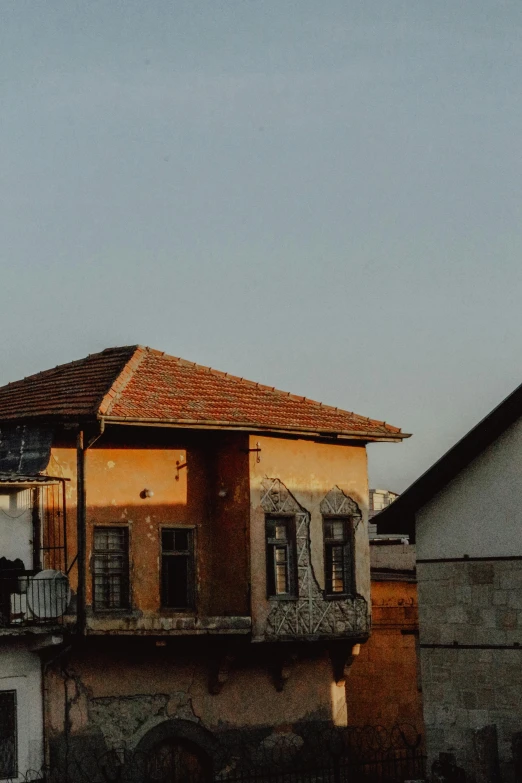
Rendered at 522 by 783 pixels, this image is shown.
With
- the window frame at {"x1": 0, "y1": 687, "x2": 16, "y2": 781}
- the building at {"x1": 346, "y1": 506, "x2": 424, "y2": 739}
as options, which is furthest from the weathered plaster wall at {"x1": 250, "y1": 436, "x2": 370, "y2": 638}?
the window frame at {"x1": 0, "y1": 687, "x2": 16, "y2": 781}

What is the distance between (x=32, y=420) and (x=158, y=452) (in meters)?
2.37

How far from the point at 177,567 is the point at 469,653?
6.70 meters

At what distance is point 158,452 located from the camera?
2438 cm

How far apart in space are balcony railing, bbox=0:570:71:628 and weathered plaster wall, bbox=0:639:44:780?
0.49m

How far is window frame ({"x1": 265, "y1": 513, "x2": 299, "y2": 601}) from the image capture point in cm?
2467

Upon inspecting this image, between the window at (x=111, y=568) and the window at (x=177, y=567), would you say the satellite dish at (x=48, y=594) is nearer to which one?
the window at (x=111, y=568)

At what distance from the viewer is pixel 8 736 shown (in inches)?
870

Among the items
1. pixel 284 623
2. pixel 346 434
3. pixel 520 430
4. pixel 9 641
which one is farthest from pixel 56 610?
pixel 520 430

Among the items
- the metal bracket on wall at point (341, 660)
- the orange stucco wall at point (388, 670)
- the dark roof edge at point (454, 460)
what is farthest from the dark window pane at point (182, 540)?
the orange stucco wall at point (388, 670)

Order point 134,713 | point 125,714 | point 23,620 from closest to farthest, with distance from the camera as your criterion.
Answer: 1. point 23,620
2. point 125,714
3. point 134,713

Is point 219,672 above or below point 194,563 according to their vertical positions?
below

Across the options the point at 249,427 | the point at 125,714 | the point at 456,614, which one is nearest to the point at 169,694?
the point at 125,714

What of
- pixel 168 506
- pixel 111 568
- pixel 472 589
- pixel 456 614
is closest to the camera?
pixel 472 589

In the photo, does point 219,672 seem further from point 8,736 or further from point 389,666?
point 389,666
